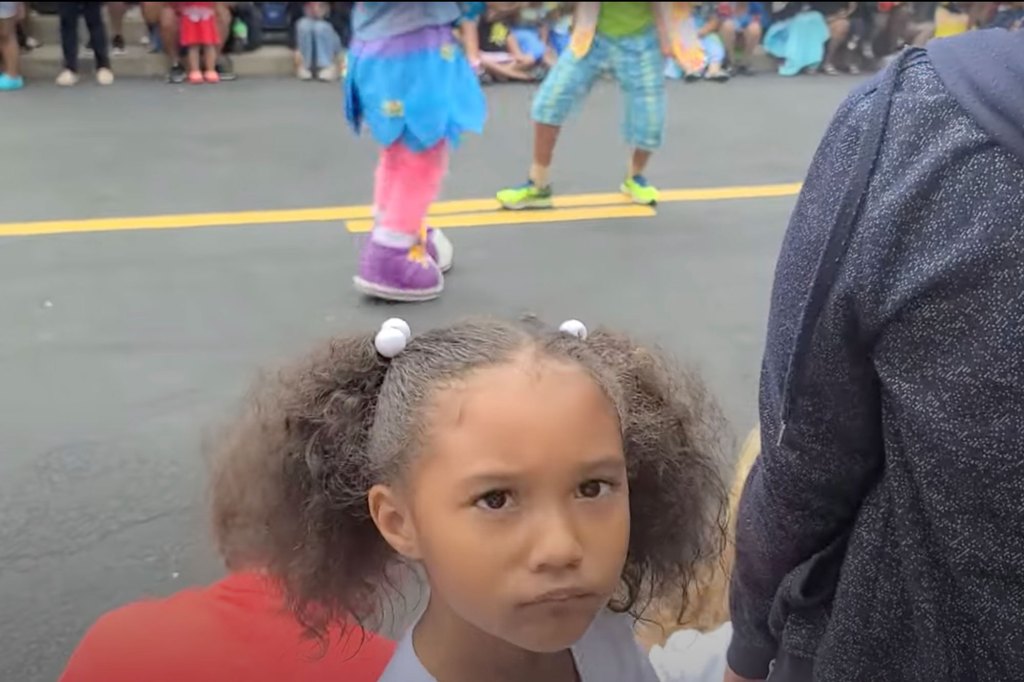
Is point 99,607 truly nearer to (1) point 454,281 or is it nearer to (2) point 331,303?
(2) point 331,303

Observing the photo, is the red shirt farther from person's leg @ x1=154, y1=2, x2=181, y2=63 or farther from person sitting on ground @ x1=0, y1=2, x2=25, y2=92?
person's leg @ x1=154, y1=2, x2=181, y2=63

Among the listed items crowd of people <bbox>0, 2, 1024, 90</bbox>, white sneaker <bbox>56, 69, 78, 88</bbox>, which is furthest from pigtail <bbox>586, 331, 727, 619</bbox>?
white sneaker <bbox>56, 69, 78, 88</bbox>

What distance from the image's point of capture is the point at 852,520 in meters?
1.22

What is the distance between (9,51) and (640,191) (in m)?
4.67

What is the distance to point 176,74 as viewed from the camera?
8625 millimetres

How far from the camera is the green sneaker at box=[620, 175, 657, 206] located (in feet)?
18.6

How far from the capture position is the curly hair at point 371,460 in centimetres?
131

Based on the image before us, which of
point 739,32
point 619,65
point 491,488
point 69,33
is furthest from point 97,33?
point 491,488

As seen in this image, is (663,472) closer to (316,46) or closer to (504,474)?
(504,474)

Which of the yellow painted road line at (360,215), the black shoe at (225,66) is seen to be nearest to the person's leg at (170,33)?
the black shoe at (225,66)

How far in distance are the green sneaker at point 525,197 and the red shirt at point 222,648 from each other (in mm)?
3651

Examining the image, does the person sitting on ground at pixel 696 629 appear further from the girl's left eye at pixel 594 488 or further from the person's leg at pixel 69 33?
the person's leg at pixel 69 33

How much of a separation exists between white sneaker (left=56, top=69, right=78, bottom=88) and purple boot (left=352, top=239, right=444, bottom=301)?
15.7 ft

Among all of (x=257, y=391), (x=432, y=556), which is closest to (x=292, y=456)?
(x=257, y=391)
